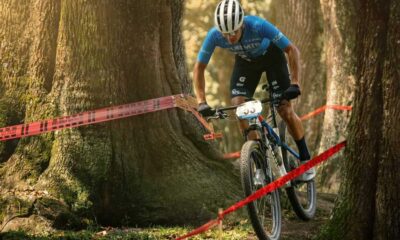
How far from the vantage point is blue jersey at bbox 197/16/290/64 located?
23.3 feet

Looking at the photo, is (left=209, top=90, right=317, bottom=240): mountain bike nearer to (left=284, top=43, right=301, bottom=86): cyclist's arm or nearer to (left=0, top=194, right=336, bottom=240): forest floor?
(left=0, top=194, right=336, bottom=240): forest floor

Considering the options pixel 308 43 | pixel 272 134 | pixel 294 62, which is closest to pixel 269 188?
pixel 272 134

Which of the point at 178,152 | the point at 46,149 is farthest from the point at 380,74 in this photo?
the point at 46,149

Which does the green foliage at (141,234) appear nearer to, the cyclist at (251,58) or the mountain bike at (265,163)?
the mountain bike at (265,163)

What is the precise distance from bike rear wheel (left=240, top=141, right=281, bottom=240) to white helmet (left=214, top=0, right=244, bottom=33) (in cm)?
107

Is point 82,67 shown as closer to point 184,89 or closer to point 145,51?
point 145,51

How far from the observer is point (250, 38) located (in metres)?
7.13

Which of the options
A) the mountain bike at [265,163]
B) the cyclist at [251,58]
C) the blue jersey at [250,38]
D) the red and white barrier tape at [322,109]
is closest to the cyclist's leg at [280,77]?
the cyclist at [251,58]

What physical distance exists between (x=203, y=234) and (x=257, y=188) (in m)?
1.08

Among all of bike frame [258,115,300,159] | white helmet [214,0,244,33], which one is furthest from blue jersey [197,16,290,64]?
A: bike frame [258,115,300,159]

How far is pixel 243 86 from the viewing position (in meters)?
7.59

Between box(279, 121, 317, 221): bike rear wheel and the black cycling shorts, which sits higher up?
the black cycling shorts

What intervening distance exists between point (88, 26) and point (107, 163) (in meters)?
1.50

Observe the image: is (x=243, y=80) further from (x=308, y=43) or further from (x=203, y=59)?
(x=308, y=43)
